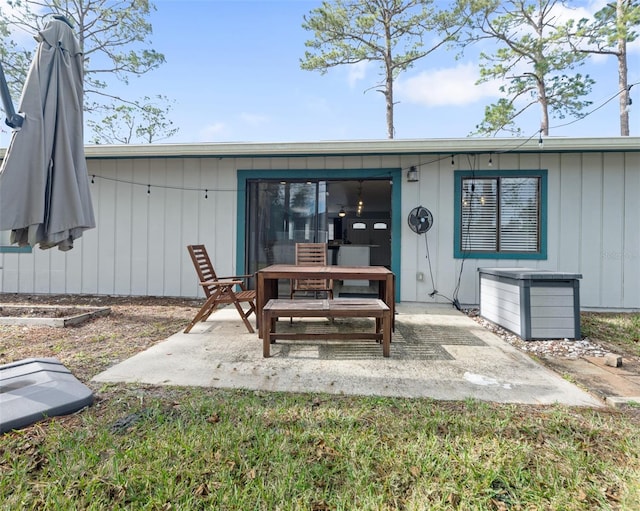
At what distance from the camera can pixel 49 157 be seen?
7.14ft

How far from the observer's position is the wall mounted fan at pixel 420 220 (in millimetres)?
5129

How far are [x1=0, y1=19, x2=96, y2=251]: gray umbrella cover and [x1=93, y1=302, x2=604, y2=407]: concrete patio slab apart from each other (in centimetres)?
109

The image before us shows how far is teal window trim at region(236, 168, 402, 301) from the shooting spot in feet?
17.2

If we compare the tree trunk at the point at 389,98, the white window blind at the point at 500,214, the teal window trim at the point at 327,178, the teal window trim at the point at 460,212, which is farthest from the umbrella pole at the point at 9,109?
the tree trunk at the point at 389,98

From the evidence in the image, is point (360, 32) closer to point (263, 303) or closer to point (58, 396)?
point (263, 303)

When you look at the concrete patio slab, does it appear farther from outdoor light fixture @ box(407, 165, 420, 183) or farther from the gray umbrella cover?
outdoor light fixture @ box(407, 165, 420, 183)

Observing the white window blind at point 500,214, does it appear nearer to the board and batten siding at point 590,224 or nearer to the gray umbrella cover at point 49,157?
the board and batten siding at point 590,224

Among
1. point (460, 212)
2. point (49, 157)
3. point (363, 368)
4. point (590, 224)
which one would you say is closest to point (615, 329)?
point (590, 224)

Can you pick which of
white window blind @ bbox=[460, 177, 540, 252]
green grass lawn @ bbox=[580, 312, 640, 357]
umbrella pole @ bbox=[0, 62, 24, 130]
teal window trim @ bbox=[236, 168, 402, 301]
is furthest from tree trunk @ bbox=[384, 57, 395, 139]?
umbrella pole @ bbox=[0, 62, 24, 130]

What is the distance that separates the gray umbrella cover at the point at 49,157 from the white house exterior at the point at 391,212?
2.65m

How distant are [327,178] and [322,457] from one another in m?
4.40

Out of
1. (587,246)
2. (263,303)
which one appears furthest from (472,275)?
(263,303)

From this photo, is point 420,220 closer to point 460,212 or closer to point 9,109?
point 460,212

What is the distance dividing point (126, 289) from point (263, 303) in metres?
3.65
